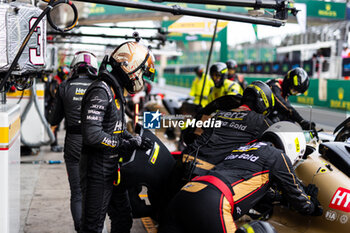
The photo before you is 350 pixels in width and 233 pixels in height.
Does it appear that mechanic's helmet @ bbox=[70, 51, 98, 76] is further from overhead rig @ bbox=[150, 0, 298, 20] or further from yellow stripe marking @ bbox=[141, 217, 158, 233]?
yellow stripe marking @ bbox=[141, 217, 158, 233]

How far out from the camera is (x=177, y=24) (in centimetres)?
906

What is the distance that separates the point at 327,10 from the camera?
1820cm

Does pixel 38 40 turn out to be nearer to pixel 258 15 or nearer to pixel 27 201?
pixel 258 15

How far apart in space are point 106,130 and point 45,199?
3683 mm

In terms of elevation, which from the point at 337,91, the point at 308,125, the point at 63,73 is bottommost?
the point at 337,91

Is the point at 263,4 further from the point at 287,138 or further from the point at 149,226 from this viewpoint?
the point at 149,226

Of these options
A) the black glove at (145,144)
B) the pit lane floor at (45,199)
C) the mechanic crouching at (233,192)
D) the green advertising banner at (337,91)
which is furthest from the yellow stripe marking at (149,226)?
the green advertising banner at (337,91)

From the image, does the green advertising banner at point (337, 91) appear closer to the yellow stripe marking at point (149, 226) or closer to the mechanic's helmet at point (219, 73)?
the mechanic's helmet at point (219, 73)

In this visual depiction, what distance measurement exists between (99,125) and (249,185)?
1.18 metres

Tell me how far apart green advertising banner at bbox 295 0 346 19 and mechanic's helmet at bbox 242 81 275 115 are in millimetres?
12720

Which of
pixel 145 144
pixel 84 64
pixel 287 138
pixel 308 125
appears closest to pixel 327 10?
pixel 308 125

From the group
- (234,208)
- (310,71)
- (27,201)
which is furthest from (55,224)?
(310,71)

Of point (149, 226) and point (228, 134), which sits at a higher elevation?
point (228, 134)

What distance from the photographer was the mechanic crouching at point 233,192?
9.55 ft
